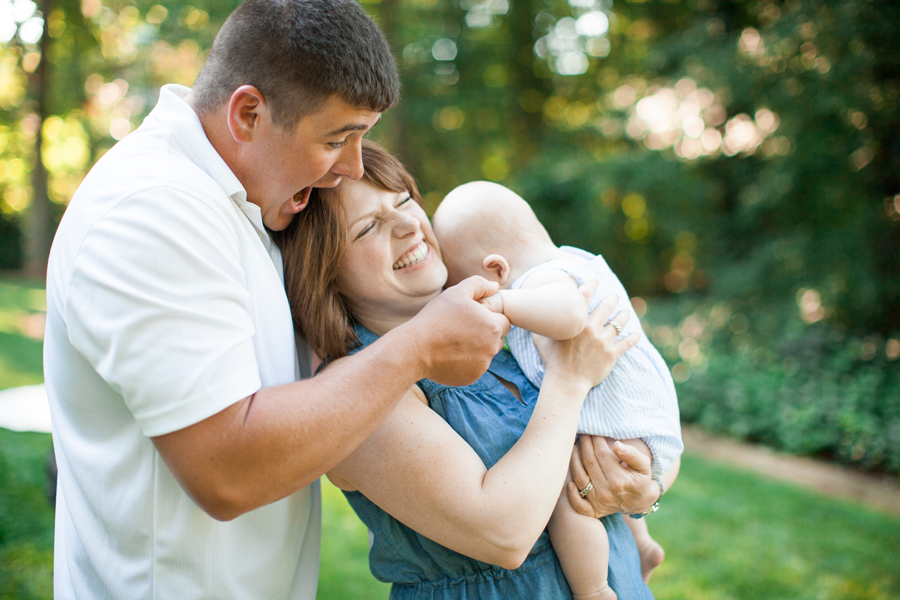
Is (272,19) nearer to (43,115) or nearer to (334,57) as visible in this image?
(334,57)

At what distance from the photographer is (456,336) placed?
54.6 inches

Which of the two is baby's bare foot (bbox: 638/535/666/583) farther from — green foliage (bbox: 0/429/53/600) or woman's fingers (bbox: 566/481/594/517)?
green foliage (bbox: 0/429/53/600)

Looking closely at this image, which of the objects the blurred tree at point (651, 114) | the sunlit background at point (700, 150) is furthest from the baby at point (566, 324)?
the blurred tree at point (651, 114)

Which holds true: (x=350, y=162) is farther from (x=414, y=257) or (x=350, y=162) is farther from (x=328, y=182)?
(x=414, y=257)

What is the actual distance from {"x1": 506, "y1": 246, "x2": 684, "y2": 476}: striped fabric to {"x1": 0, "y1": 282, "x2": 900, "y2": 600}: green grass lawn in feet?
7.53

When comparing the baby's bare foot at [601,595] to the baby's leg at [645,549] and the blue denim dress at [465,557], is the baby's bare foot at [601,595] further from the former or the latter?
the baby's leg at [645,549]

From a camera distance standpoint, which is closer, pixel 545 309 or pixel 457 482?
pixel 457 482

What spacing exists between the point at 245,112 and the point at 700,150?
8.85 m

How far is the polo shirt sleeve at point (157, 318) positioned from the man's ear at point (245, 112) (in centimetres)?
29

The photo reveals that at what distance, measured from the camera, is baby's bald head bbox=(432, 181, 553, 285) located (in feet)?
7.18

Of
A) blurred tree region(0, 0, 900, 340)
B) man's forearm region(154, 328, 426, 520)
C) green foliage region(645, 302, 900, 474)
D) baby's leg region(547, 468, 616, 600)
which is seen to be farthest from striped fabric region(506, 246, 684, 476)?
blurred tree region(0, 0, 900, 340)

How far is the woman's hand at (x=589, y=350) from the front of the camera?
1.77 meters

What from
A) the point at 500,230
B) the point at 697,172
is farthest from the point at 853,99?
the point at 500,230

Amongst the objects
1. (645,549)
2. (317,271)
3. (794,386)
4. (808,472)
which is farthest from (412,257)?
(794,386)
